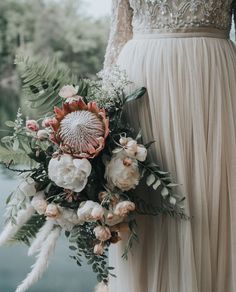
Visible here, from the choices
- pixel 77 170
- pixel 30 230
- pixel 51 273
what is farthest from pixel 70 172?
pixel 51 273

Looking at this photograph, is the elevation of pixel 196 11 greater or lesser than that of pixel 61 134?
greater

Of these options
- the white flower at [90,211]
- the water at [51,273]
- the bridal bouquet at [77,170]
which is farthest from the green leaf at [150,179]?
the water at [51,273]

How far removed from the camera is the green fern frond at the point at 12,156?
113 cm

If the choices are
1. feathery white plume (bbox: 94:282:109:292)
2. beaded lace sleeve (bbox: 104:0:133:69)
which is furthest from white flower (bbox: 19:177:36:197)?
feathery white plume (bbox: 94:282:109:292)

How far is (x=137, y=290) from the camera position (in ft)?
4.00

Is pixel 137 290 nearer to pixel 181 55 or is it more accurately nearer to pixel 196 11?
pixel 181 55

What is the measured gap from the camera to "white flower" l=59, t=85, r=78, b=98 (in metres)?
1.11

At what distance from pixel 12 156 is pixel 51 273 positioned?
972 mm

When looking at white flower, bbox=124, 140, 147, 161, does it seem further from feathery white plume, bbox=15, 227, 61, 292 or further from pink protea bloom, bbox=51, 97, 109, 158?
feathery white plume, bbox=15, 227, 61, 292

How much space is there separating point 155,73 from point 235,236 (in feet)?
1.35

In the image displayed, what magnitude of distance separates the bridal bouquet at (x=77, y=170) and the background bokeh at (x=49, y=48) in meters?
0.78

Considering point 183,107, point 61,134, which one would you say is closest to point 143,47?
point 183,107

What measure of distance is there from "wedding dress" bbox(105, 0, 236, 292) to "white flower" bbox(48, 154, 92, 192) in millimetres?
202

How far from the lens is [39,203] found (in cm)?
109
